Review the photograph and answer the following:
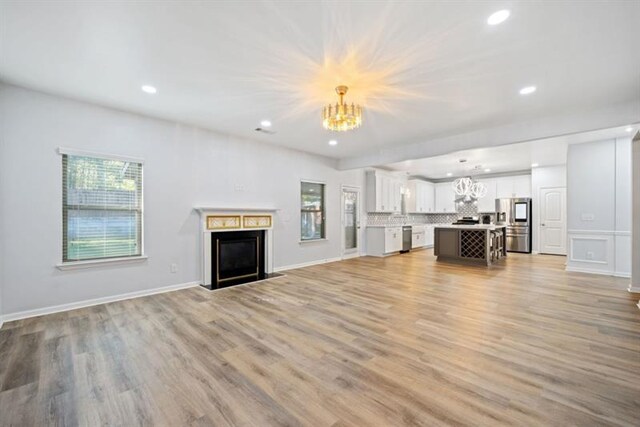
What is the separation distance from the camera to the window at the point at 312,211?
679 cm

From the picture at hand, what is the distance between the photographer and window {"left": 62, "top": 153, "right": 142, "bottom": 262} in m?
3.71

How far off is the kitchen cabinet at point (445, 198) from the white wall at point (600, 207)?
4.76m

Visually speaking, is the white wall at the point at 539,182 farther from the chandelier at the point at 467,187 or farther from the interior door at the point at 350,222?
the interior door at the point at 350,222

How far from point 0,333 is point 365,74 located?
4844 mm

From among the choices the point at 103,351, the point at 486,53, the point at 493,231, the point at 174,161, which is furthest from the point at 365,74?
the point at 493,231

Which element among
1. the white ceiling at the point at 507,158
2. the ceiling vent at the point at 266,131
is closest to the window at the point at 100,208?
the ceiling vent at the point at 266,131

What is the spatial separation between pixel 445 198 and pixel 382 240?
4423mm

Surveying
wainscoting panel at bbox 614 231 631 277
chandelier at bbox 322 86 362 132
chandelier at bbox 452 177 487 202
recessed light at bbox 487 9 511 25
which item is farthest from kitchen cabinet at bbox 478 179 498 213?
recessed light at bbox 487 9 511 25

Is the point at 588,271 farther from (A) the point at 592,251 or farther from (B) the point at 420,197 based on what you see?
(B) the point at 420,197

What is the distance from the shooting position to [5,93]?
10.7ft

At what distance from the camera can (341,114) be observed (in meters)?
3.24

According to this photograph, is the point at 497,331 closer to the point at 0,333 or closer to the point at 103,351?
the point at 103,351

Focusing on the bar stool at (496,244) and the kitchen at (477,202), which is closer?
the kitchen at (477,202)

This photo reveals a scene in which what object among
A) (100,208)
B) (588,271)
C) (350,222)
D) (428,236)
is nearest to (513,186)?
(428,236)
